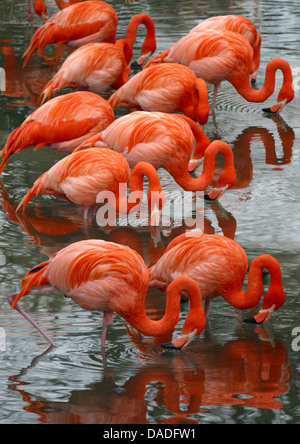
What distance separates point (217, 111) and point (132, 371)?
4264mm

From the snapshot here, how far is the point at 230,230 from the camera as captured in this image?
5582mm

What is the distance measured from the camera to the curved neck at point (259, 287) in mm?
4270

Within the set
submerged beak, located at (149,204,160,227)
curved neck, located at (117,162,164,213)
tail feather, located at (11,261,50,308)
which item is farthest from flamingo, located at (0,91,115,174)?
tail feather, located at (11,261,50,308)

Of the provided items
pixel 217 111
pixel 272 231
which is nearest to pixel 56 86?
pixel 217 111

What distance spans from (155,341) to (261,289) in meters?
0.61

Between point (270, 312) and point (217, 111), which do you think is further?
point (217, 111)

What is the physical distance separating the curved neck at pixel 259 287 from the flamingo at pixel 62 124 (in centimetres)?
236

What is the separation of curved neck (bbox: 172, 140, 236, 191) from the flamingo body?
2.95 metres

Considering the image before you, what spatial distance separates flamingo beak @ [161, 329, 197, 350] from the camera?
4016mm

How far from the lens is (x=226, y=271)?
4.33 m
